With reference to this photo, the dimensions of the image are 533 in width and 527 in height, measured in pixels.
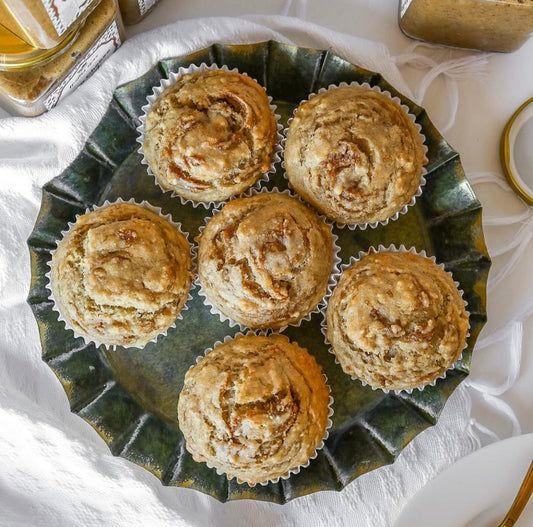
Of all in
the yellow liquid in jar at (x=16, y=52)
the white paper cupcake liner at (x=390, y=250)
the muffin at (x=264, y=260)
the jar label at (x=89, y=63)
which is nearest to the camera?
the yellow liquid in jar at (x=16, y=52)

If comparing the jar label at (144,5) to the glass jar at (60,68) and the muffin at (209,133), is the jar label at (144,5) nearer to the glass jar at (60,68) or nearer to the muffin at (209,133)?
the glass jar at (60,68)

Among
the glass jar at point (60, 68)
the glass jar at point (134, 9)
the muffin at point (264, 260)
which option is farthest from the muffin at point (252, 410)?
the glass jar at point (134, 9)

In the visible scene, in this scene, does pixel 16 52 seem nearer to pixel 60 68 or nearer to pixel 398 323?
pixel 60 68

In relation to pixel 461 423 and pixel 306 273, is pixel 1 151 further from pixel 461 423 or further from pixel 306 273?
pixel 461 423

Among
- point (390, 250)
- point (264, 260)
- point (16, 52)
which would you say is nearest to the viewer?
point (16, 52)

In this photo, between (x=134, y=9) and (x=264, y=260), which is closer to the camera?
(x=264, y=260)

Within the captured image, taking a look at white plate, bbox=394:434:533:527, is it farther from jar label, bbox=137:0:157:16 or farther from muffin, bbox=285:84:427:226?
jar label, bbox=137:0:157:16

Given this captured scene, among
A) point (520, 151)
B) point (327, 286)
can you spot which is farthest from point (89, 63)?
point (520, 151)
